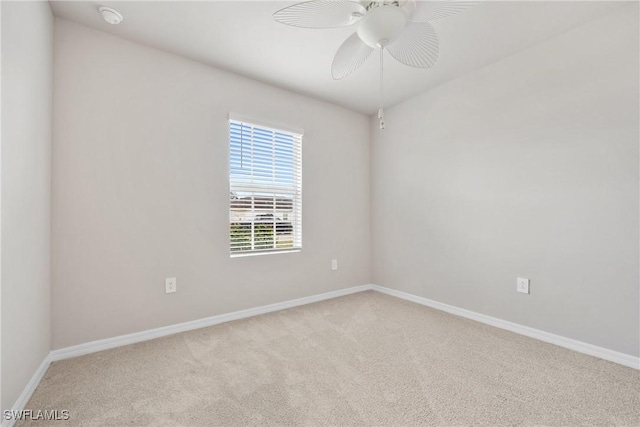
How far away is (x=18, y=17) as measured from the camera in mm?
1437

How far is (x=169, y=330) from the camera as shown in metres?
2.41

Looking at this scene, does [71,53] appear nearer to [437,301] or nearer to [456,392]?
[456,392]

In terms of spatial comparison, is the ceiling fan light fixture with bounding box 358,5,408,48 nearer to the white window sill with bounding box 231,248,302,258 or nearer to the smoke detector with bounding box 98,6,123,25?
the smoke detector with bounding box 98,6,123,25

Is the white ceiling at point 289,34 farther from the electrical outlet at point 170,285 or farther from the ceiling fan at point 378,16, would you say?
the electrical outlet at point 170,285

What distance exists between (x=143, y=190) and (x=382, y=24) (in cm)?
206

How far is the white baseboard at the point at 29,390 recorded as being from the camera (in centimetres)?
135

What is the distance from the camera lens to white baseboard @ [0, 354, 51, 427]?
135 cm

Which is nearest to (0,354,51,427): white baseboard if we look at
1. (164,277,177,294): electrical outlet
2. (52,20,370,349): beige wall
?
(52,20,370,349): beige wall

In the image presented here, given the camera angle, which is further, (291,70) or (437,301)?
(437,301)

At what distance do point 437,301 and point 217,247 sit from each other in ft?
7.56

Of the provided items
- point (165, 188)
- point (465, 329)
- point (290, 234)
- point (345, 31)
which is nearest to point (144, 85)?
point (165, 188)

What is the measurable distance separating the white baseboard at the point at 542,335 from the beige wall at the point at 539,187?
0.05 meters

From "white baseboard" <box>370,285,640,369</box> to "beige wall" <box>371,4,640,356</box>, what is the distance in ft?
0.15

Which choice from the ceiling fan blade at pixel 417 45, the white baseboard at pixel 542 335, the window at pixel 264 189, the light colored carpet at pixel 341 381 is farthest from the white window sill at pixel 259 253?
the ceiling fan blade at pixel 417 45
